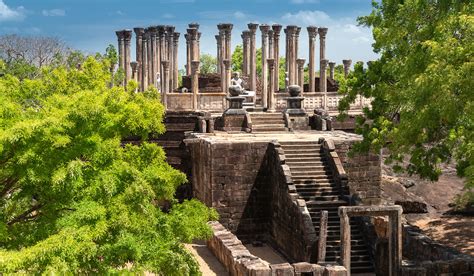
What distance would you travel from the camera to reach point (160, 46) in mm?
44000

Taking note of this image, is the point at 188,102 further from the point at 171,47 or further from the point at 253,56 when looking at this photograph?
the point at 171,47

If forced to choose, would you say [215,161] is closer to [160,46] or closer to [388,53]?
[388,53]

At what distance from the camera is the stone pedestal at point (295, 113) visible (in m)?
29.4

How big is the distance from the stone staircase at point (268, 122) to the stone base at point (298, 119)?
1.18 ft

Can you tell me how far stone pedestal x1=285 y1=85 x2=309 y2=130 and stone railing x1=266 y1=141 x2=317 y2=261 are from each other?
6688 mm

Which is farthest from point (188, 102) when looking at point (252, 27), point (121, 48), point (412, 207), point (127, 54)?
point (252, 27)

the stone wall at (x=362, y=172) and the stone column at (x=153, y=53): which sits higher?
the stone column at (x=153, y=53)

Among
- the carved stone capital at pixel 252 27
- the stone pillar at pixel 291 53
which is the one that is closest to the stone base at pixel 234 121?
the stone pillar at pixel 291 53

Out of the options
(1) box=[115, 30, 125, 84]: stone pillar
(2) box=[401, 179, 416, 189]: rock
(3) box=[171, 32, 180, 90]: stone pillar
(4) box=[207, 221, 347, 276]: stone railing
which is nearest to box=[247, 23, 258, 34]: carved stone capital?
(3) box=[171, 32, 180, 90]: stone pillar

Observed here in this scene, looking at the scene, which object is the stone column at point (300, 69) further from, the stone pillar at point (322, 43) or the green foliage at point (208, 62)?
the green foliage at point (208, 62)

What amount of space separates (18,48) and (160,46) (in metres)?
15.2

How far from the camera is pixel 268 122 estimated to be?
29250 millimetres

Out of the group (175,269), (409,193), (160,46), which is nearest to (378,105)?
(409,193)

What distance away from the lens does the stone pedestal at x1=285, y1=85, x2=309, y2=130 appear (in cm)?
2938
